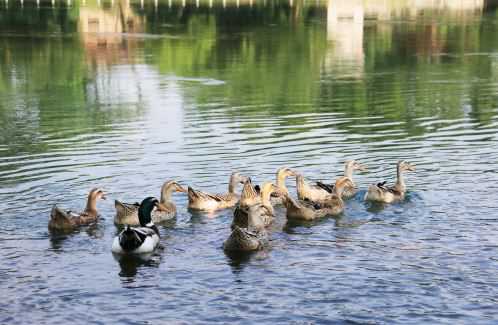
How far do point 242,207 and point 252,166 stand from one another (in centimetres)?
602

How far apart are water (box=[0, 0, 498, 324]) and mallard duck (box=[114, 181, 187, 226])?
375 mm

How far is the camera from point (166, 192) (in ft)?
74.8

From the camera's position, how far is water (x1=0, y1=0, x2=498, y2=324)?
652 inches

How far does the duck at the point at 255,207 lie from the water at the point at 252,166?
388mm

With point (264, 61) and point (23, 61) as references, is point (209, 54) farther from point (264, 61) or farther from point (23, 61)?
point (23, 61)

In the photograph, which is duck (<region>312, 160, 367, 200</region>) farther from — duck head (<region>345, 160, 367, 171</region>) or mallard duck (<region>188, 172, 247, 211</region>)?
mallard duck (<region>188, 172, 247, 211</region>)

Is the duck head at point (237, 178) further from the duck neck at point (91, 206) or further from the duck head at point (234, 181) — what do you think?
the duck neck at point (91, 206)

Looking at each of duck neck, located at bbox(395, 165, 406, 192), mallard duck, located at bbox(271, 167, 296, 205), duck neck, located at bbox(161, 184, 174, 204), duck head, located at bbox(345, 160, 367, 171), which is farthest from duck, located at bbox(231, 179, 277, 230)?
duck neck, located at bbox(395, 165, 406, 192)

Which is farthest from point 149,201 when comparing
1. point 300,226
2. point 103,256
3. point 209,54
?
point 209,54

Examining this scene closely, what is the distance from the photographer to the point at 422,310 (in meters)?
15.9

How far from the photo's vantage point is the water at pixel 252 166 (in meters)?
16.6

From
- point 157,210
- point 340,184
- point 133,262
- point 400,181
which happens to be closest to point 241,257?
point 133,262

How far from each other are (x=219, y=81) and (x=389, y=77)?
8.62 m

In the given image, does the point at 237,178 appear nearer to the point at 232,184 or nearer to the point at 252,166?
the point at 232,184
